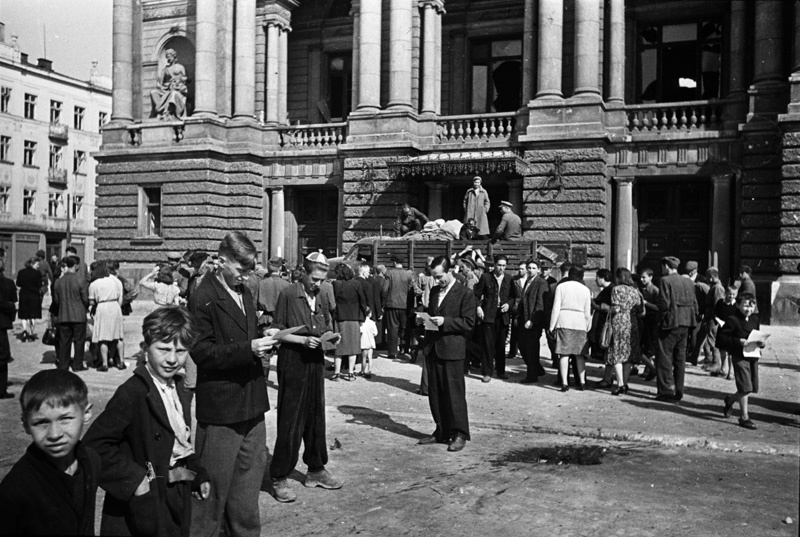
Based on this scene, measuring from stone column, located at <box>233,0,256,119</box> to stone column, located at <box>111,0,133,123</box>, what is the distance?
424 centimetres

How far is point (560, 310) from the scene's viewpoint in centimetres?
1194

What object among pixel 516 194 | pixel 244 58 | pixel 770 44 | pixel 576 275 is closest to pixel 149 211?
pixel 244 58

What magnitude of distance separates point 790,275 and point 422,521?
1672cm

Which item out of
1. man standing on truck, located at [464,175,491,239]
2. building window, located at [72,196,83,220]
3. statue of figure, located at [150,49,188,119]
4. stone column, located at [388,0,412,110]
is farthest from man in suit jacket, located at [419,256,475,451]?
building window, located at [72,196,83,220]

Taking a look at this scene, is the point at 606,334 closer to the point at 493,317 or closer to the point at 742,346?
the point at 493,317

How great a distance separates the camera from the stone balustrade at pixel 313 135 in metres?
27.0

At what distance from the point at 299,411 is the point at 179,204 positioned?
72.1 ft

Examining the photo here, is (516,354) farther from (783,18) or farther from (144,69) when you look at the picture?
(144,69)

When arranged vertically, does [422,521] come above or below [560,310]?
below

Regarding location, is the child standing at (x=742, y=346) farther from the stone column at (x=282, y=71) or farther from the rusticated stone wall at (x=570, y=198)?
the stone column at (x=282, y=71)

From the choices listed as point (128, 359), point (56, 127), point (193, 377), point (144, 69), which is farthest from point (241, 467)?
point (56, 127)

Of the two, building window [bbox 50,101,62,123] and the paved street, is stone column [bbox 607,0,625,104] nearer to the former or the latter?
the paved street

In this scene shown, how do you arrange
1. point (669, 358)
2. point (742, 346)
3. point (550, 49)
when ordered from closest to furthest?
1. point (742, 346)
2. point (669, 358)
3. point (550, 49)

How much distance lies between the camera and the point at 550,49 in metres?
22.7
